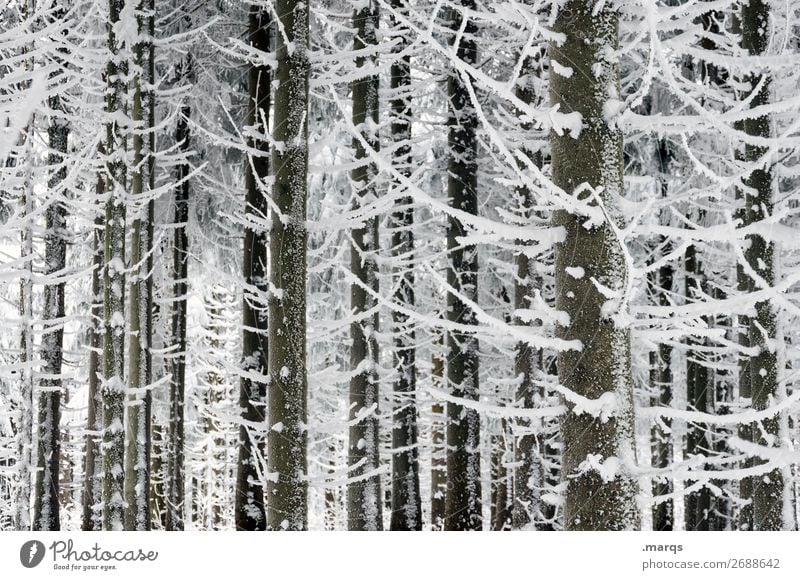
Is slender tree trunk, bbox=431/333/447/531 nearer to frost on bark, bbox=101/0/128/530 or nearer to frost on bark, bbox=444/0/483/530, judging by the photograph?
frost on bark, bbox=444/0/483/530

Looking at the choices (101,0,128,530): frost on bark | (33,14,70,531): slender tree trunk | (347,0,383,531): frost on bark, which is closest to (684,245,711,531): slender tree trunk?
(347,0,383,531): frost on bark

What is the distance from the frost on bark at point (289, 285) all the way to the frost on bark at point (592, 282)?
2.29 meters

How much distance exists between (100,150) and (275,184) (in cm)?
609

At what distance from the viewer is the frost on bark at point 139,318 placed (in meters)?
9.27

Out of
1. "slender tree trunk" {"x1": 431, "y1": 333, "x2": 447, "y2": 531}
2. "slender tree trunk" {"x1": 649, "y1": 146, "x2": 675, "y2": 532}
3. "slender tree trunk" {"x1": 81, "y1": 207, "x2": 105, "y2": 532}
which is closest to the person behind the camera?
"slender tree trunk" {"x1": 81, "y1": 207, "x2": 105, "y2": 532}

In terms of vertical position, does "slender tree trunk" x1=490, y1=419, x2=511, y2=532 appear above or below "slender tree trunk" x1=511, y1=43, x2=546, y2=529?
below

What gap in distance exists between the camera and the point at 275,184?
18.2 feet

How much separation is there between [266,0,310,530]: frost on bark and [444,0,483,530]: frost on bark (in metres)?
5.48

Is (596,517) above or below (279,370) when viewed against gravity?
below

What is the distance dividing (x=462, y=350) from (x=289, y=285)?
6.31m

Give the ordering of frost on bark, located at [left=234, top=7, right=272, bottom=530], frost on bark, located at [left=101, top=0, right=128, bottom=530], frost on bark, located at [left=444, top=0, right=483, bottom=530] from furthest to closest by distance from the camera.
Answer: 1. frost on bark, located at [left=444, top=0, right=483, bottom=530]
2. frost on bark, located at [left=234, top=7, right=272, bottom=530]
3. frost on bark, located at [left=101, top=0, right=128, bottom=530]

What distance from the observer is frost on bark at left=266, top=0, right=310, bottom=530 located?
530 centimetres
